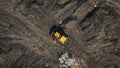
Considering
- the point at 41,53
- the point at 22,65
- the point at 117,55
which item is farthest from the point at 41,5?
the point at 117,55

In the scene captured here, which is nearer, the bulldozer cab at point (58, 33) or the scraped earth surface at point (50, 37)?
the scraped earth surface at point (50, 37)

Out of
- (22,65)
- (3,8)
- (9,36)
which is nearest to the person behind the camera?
(22,65)

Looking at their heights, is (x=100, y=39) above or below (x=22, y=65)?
above

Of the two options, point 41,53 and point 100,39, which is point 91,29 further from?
point 41,53

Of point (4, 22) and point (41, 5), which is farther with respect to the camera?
point (41, 5)

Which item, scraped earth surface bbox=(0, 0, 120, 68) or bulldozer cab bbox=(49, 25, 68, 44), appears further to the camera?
bulldozer cab bbox=(49, 25, 68, 44)
